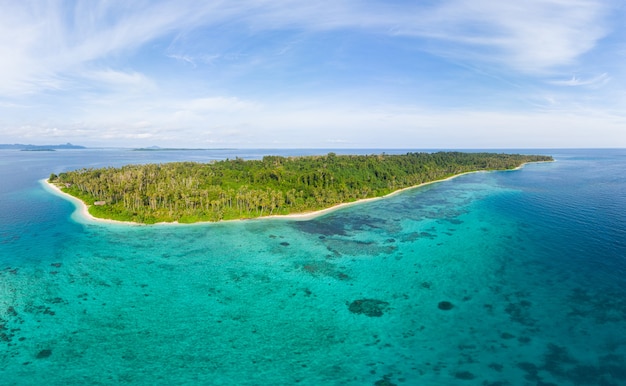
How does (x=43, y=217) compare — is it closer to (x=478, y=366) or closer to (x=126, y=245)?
(x=126, y=245)

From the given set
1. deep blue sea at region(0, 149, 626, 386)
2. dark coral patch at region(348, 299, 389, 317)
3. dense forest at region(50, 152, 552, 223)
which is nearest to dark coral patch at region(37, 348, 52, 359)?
deep blue sea at region(0, 149, 626, 386)

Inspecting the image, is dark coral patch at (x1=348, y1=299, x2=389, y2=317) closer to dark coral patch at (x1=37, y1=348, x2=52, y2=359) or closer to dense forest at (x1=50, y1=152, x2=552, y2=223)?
dark coral patch at (x1=37, y1=348, x2=52, y2=359)

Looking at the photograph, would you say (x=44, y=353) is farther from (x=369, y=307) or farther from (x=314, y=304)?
(x=369, y=307)

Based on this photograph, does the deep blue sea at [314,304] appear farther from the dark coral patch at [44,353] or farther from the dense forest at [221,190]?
the dense forest at [221,190]

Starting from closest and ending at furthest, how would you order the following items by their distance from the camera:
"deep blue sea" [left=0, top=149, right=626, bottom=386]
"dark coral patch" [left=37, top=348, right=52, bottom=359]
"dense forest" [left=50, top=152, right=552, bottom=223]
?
"deep blue sea" [left=0, top=149, right=626, bottom=386] < "dark coral patch" [left=37, top=348, right=52, bottom=359] < "dense forest" [left=50, top=152, right=552, bottom=223]

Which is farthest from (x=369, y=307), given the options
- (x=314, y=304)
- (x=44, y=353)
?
(x=44, y=353)

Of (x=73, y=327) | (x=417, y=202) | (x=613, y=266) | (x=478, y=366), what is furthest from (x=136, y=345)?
(x=417, y=202)
